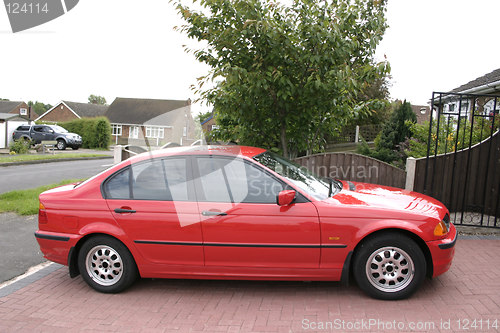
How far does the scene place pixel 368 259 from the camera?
12.0 ft

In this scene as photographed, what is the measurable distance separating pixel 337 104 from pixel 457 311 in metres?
3.91

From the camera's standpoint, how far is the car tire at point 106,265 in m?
3.95

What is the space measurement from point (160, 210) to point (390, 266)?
2428 millimetres

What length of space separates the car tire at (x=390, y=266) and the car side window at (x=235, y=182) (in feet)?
3.56

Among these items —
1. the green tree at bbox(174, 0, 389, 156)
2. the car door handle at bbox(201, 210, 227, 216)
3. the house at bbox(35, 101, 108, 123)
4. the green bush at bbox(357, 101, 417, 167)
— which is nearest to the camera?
the car door handle at bbox(201, 210, 227, 216)

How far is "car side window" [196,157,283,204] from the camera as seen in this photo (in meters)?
3.82

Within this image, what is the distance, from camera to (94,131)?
3294 cm

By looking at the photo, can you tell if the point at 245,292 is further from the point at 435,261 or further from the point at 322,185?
the point at 435,261

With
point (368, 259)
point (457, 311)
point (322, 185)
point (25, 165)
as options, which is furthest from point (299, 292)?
point (25, 165)

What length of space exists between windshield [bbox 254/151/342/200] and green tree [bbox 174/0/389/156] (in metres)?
1.66

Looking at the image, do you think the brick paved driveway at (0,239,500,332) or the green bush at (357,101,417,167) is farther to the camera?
the green bush at (357,101,417,167)

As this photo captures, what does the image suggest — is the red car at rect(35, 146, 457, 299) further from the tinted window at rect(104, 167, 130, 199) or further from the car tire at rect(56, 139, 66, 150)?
the car tire at rect(56, 139, 66, 150)

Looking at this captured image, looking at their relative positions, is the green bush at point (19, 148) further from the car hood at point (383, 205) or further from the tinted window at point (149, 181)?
the car hood at point (383, 205)

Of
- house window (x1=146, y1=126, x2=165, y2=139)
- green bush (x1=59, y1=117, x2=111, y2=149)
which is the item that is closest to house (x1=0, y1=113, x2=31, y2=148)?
green bush (x1=59, y1=117, x2=111, y2=149)
